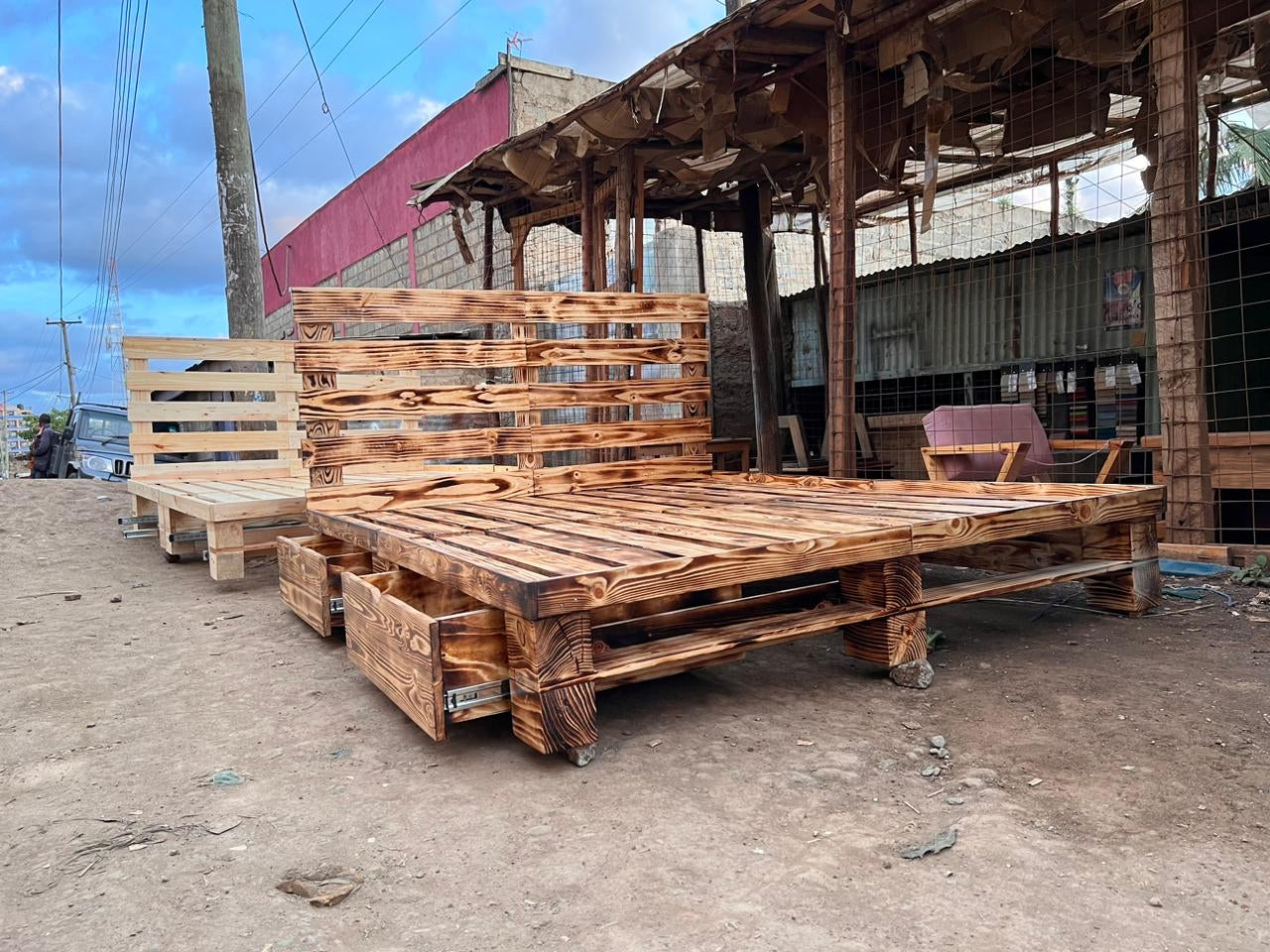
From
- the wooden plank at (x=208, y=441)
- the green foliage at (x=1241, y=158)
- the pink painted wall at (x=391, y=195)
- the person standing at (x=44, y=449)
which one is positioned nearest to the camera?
the wooden plank at (x=208, y=441)

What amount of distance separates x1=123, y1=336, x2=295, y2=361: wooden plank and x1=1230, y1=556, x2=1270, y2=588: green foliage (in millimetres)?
6564

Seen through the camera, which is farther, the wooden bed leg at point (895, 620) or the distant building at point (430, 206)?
the distant building at point (430, 206)

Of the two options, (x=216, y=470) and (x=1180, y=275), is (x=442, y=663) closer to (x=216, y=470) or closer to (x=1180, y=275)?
(x=1180, y=275)

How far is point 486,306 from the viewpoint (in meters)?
4.70

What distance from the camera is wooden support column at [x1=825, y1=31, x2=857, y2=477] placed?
545 cm

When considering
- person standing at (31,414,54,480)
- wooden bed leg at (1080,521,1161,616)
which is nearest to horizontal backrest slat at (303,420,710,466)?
wooden bed leg at (1080,521,1161,616)

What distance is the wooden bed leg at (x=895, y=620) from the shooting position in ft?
10.3

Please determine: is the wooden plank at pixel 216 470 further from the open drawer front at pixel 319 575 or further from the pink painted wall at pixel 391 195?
the pink painted wall at pixel 391 195

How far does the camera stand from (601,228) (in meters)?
8.60

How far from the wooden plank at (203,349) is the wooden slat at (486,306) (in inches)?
113

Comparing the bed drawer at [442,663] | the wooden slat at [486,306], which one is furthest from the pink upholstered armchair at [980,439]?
the bed drawer at [442,663]

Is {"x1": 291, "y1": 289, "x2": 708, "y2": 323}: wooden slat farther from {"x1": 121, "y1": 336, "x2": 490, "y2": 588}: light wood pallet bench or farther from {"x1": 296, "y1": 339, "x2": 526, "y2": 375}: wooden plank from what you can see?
{"x1": 121, "y1": 336, "x2": 490, "y2": 588}: light wood pallet bench

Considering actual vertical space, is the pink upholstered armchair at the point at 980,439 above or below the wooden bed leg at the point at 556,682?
above

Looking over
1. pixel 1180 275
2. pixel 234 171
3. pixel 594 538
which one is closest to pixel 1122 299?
pixel 1180 275
